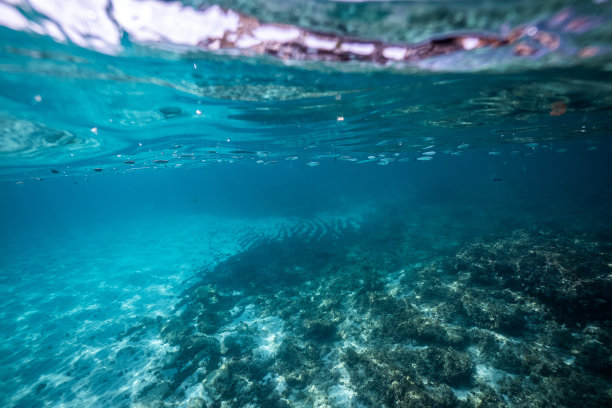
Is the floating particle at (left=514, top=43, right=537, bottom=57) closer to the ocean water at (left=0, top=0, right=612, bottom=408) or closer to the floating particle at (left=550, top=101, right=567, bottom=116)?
the ocean water at (left=0, top=0, right=612, bottom=408)

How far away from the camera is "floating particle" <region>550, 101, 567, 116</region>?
14130 mm

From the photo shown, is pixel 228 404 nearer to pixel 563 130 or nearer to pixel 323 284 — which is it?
pixel 323 284

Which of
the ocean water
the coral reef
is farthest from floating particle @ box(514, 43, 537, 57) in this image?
the coral reef

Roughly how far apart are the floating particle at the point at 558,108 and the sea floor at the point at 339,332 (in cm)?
769

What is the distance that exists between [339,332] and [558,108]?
60.2 feet

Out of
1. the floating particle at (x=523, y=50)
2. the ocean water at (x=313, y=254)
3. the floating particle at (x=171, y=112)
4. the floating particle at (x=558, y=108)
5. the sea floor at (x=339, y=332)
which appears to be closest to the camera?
the ocean water at (x=313, y=254)

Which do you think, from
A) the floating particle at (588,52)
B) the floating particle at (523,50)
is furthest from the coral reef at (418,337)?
the floating particle at (523,50)

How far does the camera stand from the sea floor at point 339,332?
27.4ft

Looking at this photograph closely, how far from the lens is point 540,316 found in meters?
10.0

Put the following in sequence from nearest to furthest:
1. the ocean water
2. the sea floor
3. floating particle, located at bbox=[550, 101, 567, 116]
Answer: the ocean water → the sea floor → floating particle, located at bbox=[550, 101, 567, 116]

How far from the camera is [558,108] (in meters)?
15.0

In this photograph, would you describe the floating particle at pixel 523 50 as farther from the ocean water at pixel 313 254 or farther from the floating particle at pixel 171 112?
the floating particle at pixel 171 112

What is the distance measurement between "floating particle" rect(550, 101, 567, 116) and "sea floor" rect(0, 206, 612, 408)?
25.2ft

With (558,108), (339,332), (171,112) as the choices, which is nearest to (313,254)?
(339,332)
